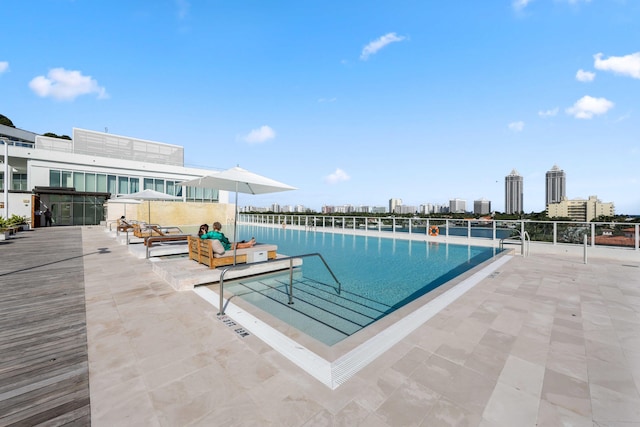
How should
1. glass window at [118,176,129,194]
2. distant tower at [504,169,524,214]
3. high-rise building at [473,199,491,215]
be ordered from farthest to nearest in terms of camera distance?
distant tower at [504,169,524,214] < high-rise building at [473,199,491,215] < glass window at [118,176,129,194]

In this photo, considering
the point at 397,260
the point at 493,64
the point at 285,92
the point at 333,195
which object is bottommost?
the point at 397,260

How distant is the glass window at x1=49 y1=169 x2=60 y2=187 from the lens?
72.3 ft

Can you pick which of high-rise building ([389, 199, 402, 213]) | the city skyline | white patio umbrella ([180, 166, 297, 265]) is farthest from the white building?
high-rise building ([389, 199, 402, 213])

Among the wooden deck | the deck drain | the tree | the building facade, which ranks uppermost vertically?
the tree

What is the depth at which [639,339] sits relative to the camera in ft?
10.1

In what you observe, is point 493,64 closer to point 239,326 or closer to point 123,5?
point 239,326

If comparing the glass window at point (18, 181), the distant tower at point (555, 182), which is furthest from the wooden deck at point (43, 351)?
the distant tower at point (555, 182)

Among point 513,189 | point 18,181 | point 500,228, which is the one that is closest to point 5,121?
point 18,181

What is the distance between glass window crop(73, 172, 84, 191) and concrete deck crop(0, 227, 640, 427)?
86.6ft

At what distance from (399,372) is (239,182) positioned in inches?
239

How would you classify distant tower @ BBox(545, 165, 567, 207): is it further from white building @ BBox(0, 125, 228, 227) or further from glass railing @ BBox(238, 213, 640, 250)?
white building @ BBox(0, 125, 228, 227)

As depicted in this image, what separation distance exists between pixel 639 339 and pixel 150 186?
106 feet

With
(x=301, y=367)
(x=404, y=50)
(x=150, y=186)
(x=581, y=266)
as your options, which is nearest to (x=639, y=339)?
(x=301, y=367)

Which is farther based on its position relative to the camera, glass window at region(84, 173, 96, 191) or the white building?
glass window at region(84, 173, 96, 191)
